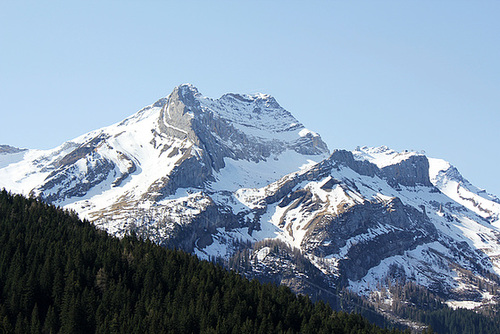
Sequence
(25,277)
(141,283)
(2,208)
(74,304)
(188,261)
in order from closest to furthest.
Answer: (74,304) < (25,277) < (141,283) < (188,261) < (2,208)

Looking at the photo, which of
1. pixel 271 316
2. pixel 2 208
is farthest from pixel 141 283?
pixel 2 208

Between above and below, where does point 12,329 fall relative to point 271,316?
below

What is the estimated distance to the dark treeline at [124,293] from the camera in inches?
5394

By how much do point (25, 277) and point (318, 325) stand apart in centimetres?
7420

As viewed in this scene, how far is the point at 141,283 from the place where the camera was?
161750 millimetres

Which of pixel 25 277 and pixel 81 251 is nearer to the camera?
pixel 25 277

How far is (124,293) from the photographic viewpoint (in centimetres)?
15012

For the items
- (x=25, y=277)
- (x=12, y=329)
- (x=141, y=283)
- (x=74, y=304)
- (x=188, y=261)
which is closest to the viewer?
(x=12, y=329)

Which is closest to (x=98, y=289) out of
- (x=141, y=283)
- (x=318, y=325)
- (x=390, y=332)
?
(x=141, y=283)

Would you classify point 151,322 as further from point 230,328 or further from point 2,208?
point 2,208

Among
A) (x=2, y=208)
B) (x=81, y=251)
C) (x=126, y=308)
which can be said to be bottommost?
(x=126, y=308)

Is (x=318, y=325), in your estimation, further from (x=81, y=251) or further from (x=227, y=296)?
(x=81, y=251)

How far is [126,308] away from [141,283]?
19.5 meters

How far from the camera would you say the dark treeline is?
137 m
